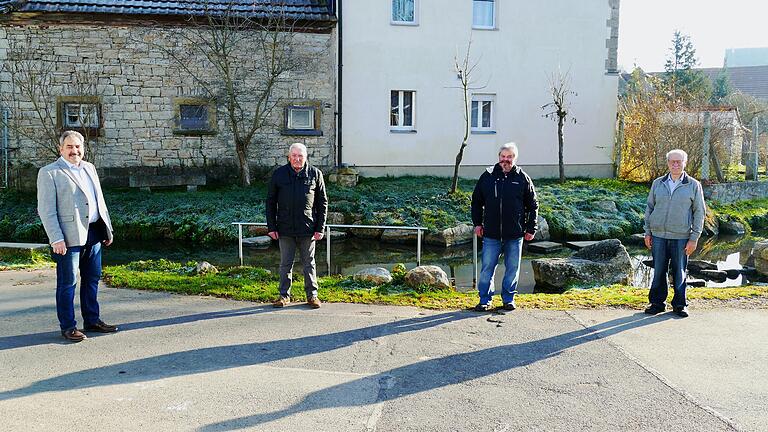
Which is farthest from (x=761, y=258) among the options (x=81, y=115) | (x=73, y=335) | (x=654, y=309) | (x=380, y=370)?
(x=81, y=115)

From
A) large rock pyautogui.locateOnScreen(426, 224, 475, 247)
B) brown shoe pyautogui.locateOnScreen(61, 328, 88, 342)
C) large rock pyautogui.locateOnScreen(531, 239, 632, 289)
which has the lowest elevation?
large rock pyautogui.locateOnScreen(426, 224, 475, 247)

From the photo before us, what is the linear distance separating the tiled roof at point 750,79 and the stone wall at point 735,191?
132ft

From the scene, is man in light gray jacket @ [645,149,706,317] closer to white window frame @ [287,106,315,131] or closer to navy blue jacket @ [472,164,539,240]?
navy blue jacket @ [472,164,539,240]

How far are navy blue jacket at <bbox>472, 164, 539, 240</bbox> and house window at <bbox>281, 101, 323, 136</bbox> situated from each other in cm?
1249

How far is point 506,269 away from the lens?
24.4 feet

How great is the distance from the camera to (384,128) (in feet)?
65.4

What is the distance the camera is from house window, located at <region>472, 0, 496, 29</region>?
20547 mm

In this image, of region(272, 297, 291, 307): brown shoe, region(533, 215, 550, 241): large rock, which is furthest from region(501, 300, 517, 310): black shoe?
region(533, 215, 550, 241): large rock

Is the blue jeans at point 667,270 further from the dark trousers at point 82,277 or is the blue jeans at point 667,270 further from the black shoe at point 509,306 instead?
the dark trousers at point 82,277

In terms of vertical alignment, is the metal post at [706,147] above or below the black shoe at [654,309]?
above

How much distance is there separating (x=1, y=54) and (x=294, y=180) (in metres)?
13.8

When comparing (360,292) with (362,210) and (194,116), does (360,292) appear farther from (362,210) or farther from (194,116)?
(194,116)

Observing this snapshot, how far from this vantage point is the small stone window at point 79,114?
17.6m

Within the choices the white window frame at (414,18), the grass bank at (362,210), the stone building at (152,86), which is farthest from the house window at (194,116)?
the white window frame at (414,18)
